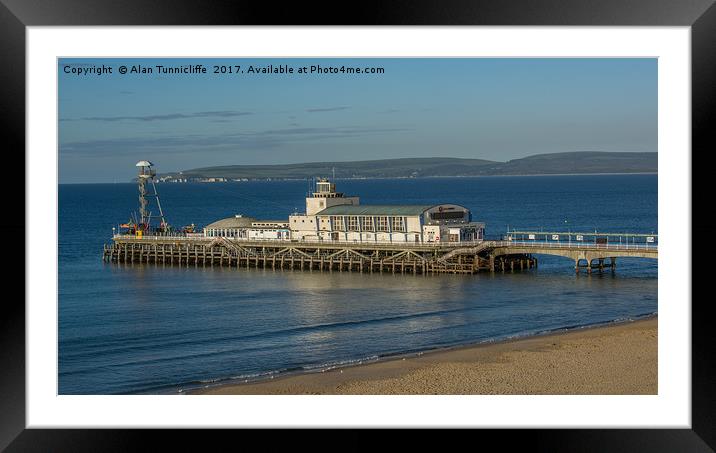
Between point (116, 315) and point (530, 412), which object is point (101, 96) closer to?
point (116, 315)

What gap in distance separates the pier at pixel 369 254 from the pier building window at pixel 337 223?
3.30 ft

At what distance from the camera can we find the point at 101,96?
119m

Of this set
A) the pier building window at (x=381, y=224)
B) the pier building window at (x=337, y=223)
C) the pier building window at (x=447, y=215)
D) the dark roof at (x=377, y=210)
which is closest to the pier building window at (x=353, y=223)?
the dark roof at (x=377, y=210)

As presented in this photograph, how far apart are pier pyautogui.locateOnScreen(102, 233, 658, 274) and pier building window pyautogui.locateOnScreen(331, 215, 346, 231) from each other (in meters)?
1.01

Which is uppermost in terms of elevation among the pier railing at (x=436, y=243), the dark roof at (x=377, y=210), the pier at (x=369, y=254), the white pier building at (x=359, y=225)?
the dark roof at (x=377, y=210)

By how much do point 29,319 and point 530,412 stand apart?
24.1 feet

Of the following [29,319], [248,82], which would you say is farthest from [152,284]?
[248,82]

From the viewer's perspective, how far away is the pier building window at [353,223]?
164 feet

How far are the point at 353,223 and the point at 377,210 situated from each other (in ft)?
4.61

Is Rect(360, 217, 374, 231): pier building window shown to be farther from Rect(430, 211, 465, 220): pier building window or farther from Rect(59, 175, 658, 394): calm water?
Rect(59, 175, 658, 394): calm water

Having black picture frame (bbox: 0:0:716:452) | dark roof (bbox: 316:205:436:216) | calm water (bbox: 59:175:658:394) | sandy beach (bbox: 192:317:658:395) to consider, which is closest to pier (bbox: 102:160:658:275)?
dark roof (bbox: 316:205:436:216)

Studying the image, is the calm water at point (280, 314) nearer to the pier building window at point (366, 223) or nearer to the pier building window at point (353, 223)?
the pier building window at point (366, 223)
